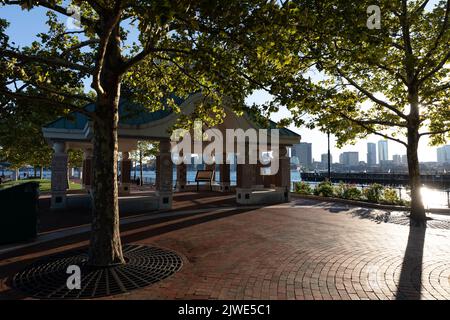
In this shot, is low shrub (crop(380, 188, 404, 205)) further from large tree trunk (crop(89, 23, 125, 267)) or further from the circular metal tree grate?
large tree trunk (crop(89, 23, 125, 267))

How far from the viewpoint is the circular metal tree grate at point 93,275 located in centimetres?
486

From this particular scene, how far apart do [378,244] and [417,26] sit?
951cm

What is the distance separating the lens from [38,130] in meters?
23.4

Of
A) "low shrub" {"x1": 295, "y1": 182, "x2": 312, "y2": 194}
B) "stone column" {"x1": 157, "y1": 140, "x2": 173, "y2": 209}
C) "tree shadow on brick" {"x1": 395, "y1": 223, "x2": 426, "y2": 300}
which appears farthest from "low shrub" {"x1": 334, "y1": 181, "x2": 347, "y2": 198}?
"stone column" {"x1": 157, "y1": 140, "x2": 173, "y2": 209}

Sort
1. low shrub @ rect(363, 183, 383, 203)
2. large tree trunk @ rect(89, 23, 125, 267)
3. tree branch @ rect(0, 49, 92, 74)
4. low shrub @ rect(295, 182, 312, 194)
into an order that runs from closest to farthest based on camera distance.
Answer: tree branch @ rect(0, 49, 92, 74), large tree trunk @ rect(89, 23, 125, 267), low shrub @ rect(363, 183, 383, 203), low shrub @ rect(295, 182, 312, 194)

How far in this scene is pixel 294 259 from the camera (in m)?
6.48

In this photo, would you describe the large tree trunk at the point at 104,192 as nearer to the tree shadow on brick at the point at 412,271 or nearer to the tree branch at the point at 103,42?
the tree branch at the point at 103,42

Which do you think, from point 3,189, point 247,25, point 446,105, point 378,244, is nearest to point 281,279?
point 378,244

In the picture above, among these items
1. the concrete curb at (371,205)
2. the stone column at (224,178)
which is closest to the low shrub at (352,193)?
the concrete curb at (371,205)

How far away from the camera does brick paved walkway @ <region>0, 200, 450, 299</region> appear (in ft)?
15.8

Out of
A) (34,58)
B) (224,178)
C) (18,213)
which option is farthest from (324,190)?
(34,58)

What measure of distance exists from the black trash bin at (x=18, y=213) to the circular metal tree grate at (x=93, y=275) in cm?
222

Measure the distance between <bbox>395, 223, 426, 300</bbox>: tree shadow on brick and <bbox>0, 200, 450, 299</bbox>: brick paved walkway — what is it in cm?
2

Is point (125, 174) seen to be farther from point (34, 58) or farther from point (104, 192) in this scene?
point (34, 58)
